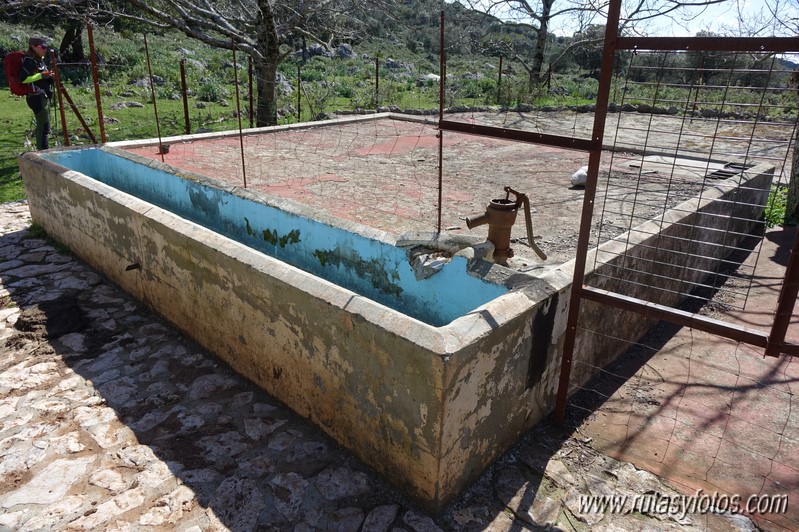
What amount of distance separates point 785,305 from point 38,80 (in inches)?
389

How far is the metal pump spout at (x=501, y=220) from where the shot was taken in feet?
11.3

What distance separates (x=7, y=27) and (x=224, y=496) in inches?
1226

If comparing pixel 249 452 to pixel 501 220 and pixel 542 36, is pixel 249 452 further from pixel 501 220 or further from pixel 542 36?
pixel 542 36

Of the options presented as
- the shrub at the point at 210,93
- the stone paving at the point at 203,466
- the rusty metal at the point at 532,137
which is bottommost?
the stone paving at the point at 203,466

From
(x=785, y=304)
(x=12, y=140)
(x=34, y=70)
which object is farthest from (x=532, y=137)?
(x=12, y=140)

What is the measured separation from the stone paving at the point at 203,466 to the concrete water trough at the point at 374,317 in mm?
147

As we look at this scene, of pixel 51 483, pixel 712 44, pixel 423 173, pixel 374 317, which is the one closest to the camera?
pixel 712 44

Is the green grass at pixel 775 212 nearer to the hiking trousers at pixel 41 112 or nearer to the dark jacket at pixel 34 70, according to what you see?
the hiking trousers at pixel 41 112

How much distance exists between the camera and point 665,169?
8586mm

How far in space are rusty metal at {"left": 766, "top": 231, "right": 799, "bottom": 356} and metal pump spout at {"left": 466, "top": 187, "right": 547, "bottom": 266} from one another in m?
1.35

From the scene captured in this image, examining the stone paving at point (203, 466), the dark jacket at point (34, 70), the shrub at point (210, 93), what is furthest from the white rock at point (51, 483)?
the shrub at point (210, 93)

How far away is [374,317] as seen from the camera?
2838 mm

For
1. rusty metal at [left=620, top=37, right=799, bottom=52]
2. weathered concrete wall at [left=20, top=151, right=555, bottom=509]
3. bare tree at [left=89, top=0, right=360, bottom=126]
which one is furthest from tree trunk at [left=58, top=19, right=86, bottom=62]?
rusty metal at [left=620, top=37, right=799, bottom=52]

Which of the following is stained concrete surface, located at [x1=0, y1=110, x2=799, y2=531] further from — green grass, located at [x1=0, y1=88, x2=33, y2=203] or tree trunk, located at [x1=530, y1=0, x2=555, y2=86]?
tree trunk, located at [x1=530, y1=0, x2=555, y2=86]
